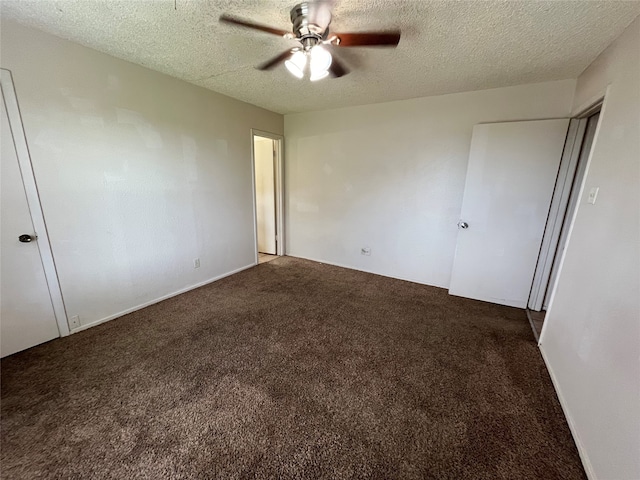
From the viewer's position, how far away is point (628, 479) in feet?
3.30

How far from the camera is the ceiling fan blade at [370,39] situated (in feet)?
4.60

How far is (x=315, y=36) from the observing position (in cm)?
152

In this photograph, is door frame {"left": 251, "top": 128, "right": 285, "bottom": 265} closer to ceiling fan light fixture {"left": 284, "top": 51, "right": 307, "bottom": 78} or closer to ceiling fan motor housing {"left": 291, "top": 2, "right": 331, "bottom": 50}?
ceiling fan light fixture {"left": 284, "top": 51, "right": 307, "bottom": 78}

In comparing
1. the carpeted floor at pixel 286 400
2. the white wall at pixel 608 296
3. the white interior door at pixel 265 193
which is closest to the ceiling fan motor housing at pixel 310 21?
the white wall at pixel 608 296

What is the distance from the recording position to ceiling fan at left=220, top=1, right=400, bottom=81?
1.41 m

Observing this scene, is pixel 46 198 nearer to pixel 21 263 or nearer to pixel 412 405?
pixel 21 263

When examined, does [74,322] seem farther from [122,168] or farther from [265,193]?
[265,193]

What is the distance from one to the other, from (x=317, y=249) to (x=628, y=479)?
3.67 m

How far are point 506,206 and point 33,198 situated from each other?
14.1 feet

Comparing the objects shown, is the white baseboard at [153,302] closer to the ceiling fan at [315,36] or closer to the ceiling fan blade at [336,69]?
the ceiling fan at [315,36]

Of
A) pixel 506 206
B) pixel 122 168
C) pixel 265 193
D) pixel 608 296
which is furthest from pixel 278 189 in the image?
pixel 608 296

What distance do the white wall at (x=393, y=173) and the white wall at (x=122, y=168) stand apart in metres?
1.19

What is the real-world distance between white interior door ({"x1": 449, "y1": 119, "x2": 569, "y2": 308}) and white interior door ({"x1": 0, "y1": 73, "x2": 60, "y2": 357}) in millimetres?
4034

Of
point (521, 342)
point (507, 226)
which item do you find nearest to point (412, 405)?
point (521, 342)
